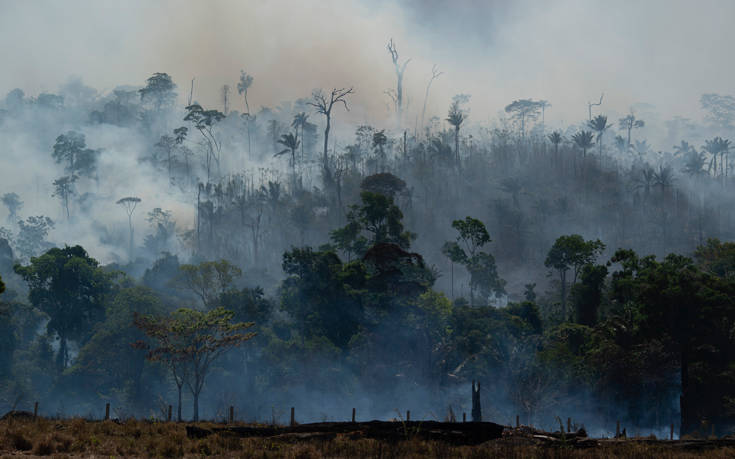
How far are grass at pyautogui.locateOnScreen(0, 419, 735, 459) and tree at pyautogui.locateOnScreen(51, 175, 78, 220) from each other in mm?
115414

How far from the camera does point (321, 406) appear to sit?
177 feet

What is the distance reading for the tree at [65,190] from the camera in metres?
119

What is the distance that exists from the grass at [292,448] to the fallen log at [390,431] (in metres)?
0.34

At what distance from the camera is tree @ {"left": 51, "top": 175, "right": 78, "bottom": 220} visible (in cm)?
11869

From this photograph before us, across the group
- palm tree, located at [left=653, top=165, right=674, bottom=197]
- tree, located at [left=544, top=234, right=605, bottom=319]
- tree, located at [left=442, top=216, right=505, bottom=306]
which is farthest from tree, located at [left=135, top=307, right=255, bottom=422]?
palm tree, located at [left=653, top=165, right=674, bottom=197]

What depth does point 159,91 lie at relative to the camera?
150625 millimetres

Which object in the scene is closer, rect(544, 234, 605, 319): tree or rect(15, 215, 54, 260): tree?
rect(544, 234, 605, 319): tree

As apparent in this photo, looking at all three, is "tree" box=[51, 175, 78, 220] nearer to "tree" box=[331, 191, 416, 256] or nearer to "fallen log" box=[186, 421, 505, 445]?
"tree" box=[331, 191, 416, 256]

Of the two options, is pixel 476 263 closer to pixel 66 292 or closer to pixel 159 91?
pixel 66 292

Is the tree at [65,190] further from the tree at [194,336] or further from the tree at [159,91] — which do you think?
the tree at [194,336]

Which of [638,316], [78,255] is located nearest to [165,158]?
[78,255]

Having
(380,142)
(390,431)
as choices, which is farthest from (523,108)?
(390,431)

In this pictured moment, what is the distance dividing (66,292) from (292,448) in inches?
2281

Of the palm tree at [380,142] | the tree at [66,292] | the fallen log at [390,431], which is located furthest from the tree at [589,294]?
the palm tree at [380,142]
